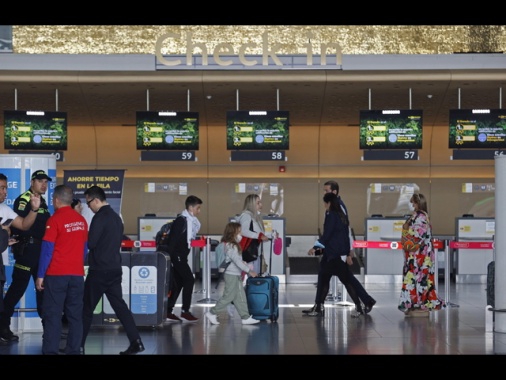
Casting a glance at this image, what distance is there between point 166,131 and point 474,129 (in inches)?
231

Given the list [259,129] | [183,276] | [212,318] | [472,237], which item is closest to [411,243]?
[212,318]

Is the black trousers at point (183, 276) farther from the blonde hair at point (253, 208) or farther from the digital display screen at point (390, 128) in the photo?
the digital display screen at point (390, 128)

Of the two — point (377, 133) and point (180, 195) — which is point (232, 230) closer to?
point (377, 133)

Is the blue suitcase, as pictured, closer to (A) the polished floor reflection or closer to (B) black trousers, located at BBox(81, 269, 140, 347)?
(A) the polished floor reflection

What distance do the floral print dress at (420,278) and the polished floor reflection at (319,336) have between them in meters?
0.22

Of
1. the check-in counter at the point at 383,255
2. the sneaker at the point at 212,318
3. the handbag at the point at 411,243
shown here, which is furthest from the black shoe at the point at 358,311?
the check-in counter at the point at 383,255

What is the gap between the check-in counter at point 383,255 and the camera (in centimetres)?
2031

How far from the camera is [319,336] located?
11.6 metres

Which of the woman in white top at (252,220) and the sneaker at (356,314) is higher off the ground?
the woman in white top at (252,220)

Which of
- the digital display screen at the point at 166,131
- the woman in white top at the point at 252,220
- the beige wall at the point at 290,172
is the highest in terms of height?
the digital display screen at the point at 166,131

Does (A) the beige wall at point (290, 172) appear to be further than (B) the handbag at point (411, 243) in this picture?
Yes

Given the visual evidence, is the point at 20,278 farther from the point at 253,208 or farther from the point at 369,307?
the point at 369,307
